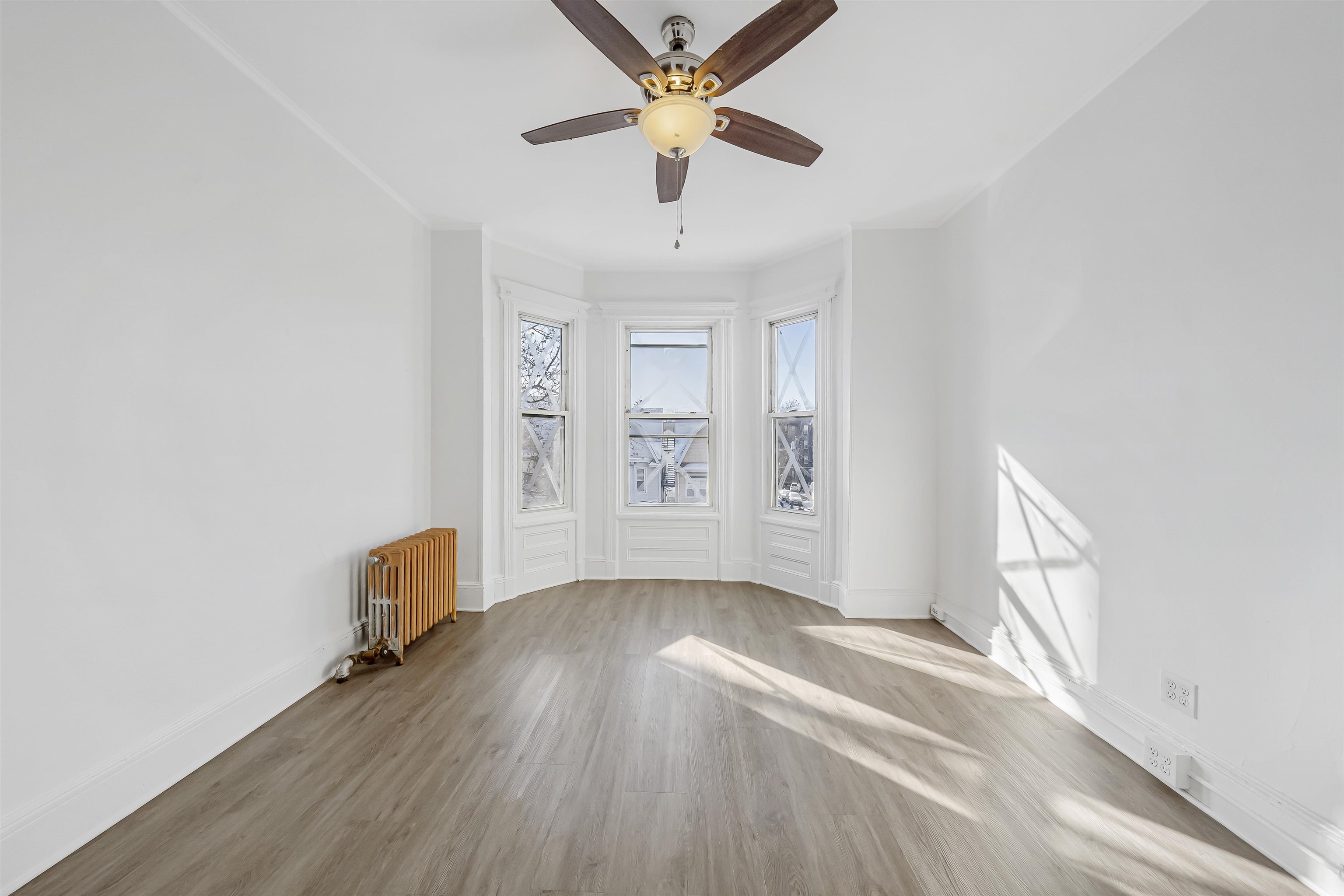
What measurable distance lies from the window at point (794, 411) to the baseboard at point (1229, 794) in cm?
210

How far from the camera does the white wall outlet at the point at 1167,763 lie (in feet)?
6.57

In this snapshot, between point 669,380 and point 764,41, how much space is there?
3.47 m

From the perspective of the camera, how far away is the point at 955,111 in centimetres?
261

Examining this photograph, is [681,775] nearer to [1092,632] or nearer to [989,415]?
[1092,632]

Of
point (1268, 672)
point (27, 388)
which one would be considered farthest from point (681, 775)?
point (27, 388)

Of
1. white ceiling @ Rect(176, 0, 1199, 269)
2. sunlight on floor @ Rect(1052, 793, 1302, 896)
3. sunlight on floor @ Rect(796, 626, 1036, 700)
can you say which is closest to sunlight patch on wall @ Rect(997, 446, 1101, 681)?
sunlight on floor @ Rect(796, 626, 1036, 700)

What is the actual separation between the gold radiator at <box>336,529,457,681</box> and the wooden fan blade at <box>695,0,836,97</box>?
282 cm

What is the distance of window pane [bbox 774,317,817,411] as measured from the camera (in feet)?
15.1

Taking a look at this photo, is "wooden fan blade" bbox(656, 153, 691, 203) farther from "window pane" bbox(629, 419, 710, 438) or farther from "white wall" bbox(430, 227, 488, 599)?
"window pane" bbox(629, 419, 710, 438)

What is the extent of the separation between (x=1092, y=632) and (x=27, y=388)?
3930mm

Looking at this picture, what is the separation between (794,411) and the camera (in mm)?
4707

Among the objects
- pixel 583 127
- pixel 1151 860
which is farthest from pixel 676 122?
pixel 1151 860

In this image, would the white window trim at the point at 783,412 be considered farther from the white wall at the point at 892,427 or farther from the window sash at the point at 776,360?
the white wall at the point at 892,427

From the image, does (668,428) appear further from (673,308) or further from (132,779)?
(132,779)
